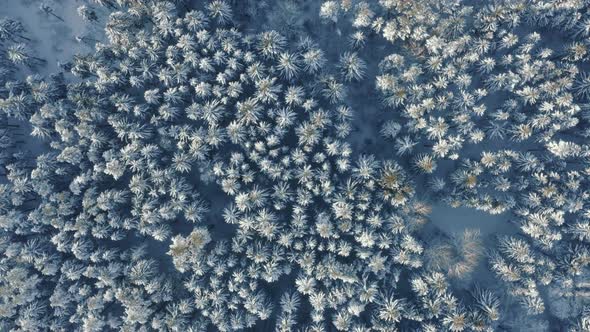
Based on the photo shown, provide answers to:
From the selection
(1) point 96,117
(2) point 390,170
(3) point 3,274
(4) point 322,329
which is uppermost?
(2) point 390,170

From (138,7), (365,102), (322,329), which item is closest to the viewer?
(322,329)

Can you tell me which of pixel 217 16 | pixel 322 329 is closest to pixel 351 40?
pixel 217 16

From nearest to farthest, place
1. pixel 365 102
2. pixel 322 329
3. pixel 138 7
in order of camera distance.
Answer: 1. pixel 322 329
2. pixel 138 7
3. pixel 365 102

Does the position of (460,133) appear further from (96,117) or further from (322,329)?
(96,117)

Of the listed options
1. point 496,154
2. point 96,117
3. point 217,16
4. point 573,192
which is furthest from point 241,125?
point 573,192

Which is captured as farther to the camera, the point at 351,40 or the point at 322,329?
the point at 351,40

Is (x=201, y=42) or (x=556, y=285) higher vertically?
(x=201, y=42)

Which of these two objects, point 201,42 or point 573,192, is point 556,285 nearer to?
point 573,192
